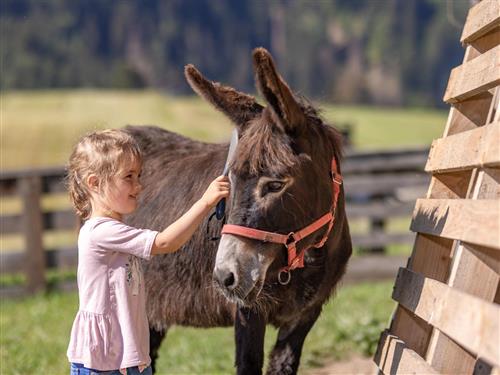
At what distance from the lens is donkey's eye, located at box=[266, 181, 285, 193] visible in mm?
3043

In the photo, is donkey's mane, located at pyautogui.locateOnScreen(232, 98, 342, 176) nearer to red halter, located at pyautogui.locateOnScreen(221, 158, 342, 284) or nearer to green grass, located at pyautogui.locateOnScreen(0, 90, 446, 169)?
red halter, located at pyautogui.locateOnScreen(221, 158, 342, 284)

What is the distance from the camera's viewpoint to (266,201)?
303 cm

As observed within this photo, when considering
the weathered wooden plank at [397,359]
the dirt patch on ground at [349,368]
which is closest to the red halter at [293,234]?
the weathered wooden plank at [397,359]

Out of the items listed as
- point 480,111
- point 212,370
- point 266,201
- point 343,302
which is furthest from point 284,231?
point 343,302

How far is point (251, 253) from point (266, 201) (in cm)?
23

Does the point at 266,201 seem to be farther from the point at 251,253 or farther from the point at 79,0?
the point at 79,0

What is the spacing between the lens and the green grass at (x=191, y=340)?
5832 mm

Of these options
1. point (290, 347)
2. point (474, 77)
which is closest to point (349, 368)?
point (290, 347)

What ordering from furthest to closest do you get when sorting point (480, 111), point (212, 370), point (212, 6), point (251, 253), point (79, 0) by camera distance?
point (212, 6) < point (79, 0) < point (212, 370) < point (480, 111) < point (251, 253)

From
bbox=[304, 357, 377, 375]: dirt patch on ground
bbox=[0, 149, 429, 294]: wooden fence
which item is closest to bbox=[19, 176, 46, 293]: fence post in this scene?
bbox=[0, 149, 429, 294]: wooden fence

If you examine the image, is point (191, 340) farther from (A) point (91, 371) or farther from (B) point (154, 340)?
(A) point (91, 371)

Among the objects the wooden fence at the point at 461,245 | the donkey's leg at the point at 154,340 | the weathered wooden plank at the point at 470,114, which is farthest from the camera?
the donkey's leg at the point at 154,340

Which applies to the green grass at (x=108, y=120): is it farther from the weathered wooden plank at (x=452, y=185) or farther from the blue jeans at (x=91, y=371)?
the blue jeans at (x=91, y=371)

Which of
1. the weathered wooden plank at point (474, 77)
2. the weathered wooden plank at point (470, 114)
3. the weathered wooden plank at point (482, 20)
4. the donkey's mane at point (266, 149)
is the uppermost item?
the weathered wooden plank at point (482, 20)
